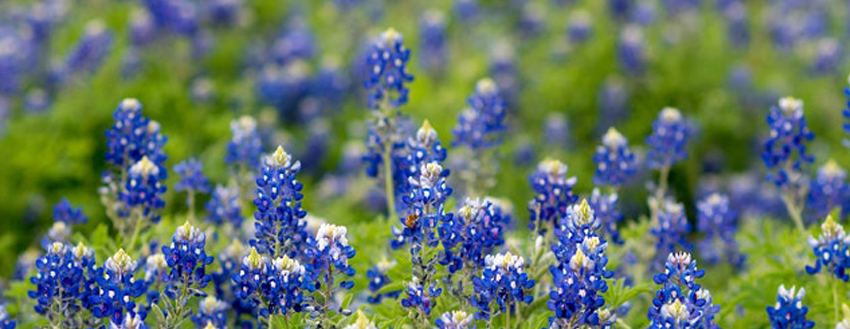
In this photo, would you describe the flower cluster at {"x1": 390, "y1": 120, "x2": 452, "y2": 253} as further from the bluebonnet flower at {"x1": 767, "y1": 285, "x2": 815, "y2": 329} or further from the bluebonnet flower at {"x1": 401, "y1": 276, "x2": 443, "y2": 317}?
the bluebonnet flower at {"x1": 767, "y1": 285, "x2": 815, "y2": 329}

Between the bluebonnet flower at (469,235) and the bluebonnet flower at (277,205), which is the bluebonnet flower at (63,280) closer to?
the bluebonnet flower at (277,205)

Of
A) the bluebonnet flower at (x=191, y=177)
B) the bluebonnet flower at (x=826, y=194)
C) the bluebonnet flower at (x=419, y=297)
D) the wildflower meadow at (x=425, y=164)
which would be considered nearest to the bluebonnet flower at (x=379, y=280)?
the wildflower meadow at (x=425, y=164)

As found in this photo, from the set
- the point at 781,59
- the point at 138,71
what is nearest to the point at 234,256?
the point at 138,71

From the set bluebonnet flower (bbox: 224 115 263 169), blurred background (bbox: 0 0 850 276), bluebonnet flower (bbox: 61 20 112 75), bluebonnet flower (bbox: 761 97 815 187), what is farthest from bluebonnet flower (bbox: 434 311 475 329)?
bluebonnet flower (bbox: 61 20 112 75)

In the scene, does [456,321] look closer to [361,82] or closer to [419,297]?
[419,297]

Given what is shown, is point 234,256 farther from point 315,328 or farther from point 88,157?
point 88,157
